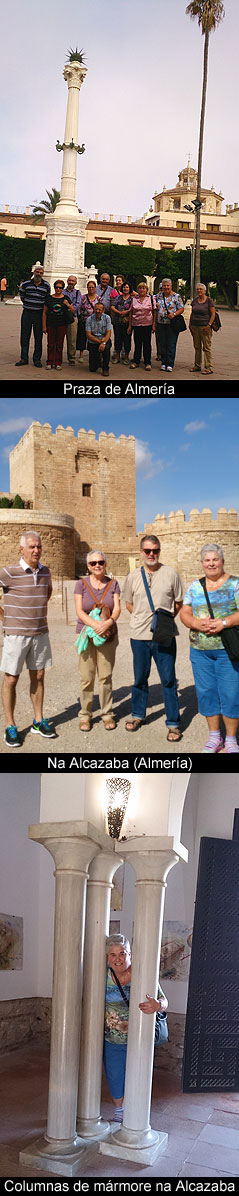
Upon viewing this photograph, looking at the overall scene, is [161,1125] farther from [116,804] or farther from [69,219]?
[69,219]

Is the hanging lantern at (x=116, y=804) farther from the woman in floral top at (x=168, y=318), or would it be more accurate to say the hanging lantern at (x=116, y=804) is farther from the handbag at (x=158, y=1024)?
the woman in floral top at (x=168, y=318)

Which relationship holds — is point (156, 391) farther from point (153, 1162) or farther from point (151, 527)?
point (153, 1162)

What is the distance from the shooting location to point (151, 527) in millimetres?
8836

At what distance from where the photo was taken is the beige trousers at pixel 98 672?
8.65 meters

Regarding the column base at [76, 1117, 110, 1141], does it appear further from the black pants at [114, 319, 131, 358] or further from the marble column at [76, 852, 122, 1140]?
the black pants at [114, 319, 131, 358]

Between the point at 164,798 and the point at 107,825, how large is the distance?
50 centimetres

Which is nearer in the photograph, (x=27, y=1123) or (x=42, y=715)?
(x=42, y=715)

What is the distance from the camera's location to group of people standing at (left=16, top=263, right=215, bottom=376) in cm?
1008

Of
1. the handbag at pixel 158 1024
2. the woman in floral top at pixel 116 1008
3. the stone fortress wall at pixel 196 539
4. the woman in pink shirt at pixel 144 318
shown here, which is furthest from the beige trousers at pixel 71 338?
the handbag at pixel 158 1024

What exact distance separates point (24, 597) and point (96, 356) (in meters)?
2.83

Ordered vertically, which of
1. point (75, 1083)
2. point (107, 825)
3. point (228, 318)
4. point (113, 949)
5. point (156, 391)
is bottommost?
point (75, 1083)

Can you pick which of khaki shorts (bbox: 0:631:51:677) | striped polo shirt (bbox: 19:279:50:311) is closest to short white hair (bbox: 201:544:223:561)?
khaki shorts (bbox: 0:631:51:677)

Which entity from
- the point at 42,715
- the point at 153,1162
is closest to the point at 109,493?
the point at 42,715

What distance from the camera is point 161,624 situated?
8.55 meters
